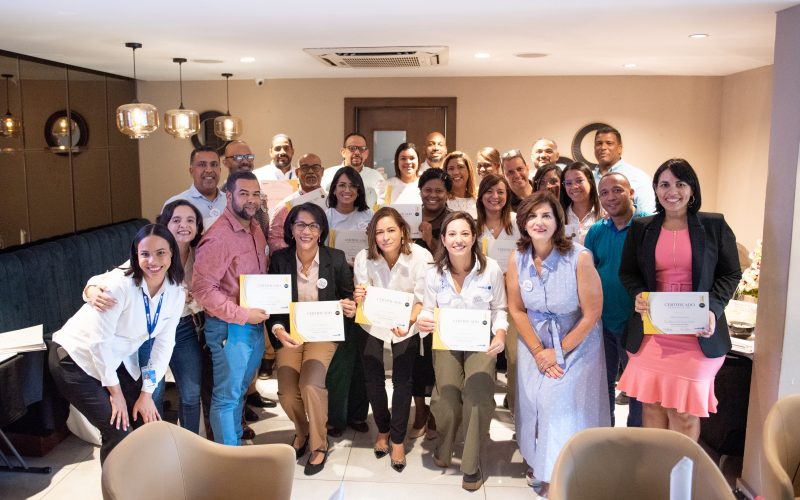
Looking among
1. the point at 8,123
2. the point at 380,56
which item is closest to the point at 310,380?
the point at 380,56

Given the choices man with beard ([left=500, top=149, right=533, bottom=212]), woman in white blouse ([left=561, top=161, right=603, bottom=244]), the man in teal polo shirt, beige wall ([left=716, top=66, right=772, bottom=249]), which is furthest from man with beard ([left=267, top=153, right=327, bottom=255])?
beige wall ([left=716, top=66, right=772, bottom=249])

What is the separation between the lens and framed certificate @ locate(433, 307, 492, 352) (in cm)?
331

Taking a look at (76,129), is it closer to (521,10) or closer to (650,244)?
(521,10)

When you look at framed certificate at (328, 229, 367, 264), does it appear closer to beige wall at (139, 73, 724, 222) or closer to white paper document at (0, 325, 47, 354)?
white paper document at (0, 325, 47, 354)

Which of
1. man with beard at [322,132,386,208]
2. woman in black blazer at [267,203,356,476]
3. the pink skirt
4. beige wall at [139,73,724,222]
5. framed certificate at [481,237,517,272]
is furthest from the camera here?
beige wall at [139,73,724,222]

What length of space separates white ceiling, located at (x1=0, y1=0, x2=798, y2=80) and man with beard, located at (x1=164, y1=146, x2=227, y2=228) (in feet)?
2.64

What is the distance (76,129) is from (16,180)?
3.74ft

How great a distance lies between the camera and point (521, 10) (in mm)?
3539

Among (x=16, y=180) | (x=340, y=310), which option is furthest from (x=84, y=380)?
(x=16, y=180)

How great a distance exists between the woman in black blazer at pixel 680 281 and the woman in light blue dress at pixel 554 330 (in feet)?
0.70

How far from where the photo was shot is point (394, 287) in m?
3.61

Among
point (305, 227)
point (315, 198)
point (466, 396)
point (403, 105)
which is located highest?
point (403, 105)

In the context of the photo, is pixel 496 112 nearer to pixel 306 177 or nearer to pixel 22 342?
Answer: pixel 306 177

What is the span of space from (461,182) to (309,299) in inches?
67.1
